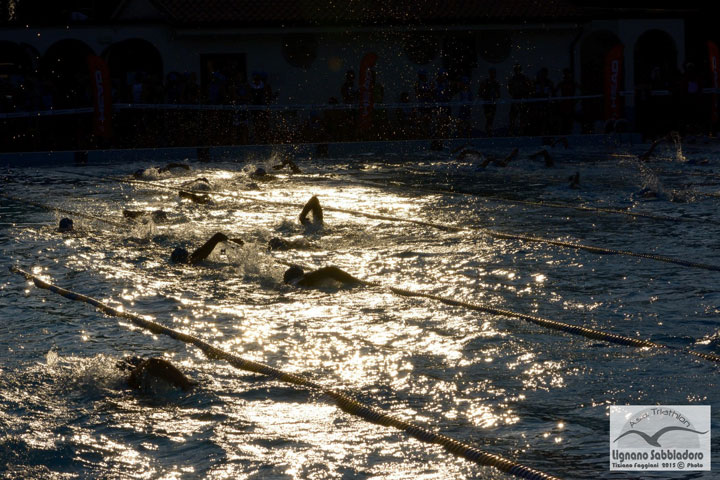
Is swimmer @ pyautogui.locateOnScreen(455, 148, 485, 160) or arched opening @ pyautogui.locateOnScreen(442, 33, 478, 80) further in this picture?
arched opening @ pyautogui.locateOnScreen(442, 33, 478, 80)

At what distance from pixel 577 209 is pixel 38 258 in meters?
6.04

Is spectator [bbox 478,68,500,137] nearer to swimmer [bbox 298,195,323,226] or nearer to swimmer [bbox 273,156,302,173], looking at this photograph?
swimmer [bbox 273,156,302,173]

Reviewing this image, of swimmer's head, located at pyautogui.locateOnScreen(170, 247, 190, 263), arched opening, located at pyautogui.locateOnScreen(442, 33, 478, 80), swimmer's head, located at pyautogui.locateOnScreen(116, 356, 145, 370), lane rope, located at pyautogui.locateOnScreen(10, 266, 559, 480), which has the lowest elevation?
lane rope, located at pyautogui.locateOnScreen(10, 266, 559, 480)

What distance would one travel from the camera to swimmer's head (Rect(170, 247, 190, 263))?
8.70m

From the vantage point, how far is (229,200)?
13.5 m

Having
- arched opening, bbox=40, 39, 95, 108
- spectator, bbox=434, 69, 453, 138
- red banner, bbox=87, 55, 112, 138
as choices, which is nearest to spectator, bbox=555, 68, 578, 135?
spectator, bbox=434, 69, 453, 138

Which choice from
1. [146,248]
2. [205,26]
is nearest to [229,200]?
[146,248]

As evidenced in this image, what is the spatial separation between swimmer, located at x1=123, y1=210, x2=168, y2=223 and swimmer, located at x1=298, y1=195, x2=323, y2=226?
5.29ft

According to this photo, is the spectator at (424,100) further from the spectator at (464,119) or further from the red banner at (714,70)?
the red banner at (714,70)

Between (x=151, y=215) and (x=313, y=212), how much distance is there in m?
1.91

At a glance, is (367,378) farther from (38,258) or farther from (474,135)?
(474,135)

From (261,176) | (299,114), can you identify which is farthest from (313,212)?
(299,114)

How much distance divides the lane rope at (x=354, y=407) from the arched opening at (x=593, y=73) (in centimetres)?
2069

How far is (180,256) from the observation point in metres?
8.72
